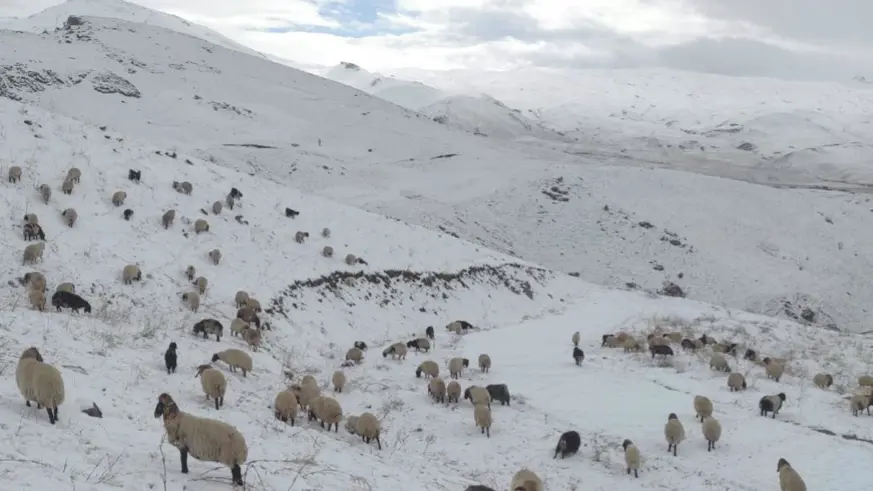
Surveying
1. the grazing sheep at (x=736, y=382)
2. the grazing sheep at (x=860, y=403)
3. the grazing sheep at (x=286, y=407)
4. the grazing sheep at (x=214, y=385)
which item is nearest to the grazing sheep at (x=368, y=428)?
the grazing sheep at (x=286, y=407)

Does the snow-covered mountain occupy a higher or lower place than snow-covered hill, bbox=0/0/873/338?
higher

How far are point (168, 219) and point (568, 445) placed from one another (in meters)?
14.2

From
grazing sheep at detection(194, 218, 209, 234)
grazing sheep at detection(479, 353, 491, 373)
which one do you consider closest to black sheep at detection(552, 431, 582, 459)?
grazing sheep at detection(479, 353, 491, 373)

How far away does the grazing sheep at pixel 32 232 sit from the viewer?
619 inches

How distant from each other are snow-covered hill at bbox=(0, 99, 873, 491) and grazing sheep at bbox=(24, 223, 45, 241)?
277 millimetres

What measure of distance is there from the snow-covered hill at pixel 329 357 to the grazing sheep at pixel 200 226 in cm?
23

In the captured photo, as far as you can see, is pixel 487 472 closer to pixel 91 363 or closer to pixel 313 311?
pixel 91 363

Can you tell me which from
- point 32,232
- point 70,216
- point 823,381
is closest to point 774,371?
point 823,381

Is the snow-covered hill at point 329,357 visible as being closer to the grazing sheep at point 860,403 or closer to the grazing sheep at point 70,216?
the grazing sheep at point 70,216

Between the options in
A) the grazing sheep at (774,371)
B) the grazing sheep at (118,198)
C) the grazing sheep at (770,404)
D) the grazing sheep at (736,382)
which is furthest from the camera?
the grazing sheep at (118,198)

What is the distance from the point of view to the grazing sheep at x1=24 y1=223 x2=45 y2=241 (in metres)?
15.7

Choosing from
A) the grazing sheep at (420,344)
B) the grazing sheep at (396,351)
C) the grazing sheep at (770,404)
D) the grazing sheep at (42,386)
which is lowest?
the grazing sheep at (420,344)

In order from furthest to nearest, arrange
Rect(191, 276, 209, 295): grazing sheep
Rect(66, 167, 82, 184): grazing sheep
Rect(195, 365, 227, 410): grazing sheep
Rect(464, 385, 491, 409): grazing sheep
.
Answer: Rect(66, 167, 82, 184): grazing sheep
Rect(191, 276, 209, 295): grazing sheep
Rect(464, 385, 491, 409): grazing sheep
Rect(195, 365, 227, 410): grazing sheep

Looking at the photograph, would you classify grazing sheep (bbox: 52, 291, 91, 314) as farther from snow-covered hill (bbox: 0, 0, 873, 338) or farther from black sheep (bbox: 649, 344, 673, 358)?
snow-covered hill (bbox: 0, 0, 873, 338)
